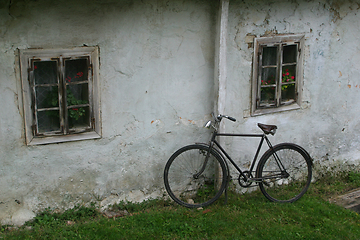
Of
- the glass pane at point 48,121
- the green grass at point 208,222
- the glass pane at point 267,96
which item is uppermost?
the glass pane at point 267,96

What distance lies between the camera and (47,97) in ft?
15.6

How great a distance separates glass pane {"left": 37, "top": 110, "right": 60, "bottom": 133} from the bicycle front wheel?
160 cm

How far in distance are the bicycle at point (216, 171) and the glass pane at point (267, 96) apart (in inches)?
19.0

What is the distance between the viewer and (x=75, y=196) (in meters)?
5.00

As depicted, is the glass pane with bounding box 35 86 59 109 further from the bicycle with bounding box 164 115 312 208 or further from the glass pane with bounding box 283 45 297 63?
the glass pane with bounding box 283 45 297 63

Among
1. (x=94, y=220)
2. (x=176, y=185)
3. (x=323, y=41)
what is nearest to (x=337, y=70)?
(x=323, y=41)

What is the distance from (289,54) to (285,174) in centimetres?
188

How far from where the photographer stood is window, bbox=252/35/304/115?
566 cm

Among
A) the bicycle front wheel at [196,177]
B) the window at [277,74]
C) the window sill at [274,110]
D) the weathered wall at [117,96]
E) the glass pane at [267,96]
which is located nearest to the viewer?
the weathered wall at [117,96]

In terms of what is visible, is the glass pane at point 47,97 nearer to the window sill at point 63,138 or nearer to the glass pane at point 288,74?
the window sill at point 63,138

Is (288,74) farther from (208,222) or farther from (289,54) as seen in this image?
(208,222)

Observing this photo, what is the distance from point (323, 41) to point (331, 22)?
326 mm

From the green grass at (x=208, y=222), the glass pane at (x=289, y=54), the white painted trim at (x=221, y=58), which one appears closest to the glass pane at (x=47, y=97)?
the green grass at (x=208, y=222)

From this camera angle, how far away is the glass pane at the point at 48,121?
4805 millimetres
